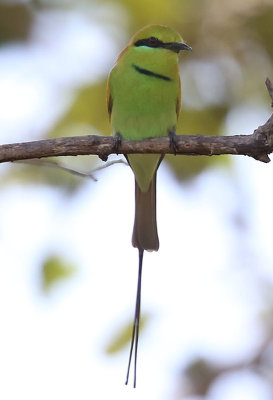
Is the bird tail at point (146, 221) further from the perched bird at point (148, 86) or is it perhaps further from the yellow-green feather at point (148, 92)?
the yellow-green feather at point (148, 92)

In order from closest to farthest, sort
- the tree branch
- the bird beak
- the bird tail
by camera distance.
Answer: the tree branch, the bird beak, the bird tail

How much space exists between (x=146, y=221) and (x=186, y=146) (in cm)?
71

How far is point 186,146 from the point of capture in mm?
2658

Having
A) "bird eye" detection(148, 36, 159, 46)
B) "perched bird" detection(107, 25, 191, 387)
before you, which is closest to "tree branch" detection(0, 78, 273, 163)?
"perched bird" detection(107, 25, 191, 387)

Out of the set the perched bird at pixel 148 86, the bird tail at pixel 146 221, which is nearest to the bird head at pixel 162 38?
the perched bird at pixel 148 86

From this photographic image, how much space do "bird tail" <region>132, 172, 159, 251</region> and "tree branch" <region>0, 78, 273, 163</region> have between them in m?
0.63

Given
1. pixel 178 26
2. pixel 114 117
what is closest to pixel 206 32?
pixel 178 26

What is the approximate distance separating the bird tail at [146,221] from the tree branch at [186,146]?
0.63 metres

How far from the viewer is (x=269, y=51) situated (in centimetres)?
355

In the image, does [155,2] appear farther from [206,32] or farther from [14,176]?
[14,176]

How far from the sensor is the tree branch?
2592mm

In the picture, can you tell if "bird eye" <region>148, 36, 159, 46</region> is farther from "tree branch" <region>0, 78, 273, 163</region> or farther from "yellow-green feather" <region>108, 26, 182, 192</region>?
"tree branch" <region>0, 78, 273, 163</region>

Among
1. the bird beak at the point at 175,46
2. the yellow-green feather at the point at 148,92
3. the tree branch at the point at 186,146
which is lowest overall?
the tree branch at the point at 186,146

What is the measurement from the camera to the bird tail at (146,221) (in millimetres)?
3266
